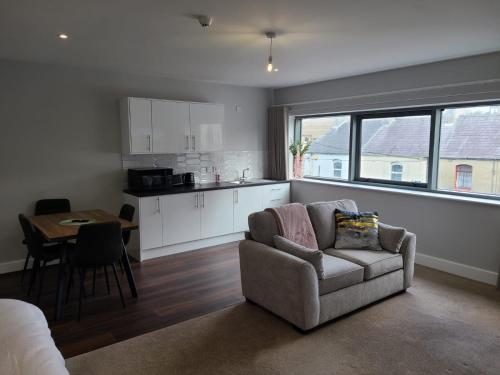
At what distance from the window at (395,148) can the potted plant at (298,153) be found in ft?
3.57

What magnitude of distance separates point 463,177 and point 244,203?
2982 mm

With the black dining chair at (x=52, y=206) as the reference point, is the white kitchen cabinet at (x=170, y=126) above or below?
above

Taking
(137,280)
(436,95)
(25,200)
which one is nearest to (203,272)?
(137,280)

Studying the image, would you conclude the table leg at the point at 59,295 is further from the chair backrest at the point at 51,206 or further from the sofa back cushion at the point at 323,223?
the sofa back cushion at the point at 323,223

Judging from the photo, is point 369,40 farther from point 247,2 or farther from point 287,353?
point 287,353

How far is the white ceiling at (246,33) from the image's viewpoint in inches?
104

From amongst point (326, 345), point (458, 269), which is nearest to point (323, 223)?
point (326, 345)

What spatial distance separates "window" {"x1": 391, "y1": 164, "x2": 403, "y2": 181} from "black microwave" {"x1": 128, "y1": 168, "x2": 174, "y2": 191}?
313cm

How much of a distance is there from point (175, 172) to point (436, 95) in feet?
12.1

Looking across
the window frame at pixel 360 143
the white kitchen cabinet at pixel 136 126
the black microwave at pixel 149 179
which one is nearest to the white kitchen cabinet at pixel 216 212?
the black microwave at pixel 149 179

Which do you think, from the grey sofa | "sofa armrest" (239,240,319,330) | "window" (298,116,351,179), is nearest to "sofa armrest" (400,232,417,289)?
the grey sofa

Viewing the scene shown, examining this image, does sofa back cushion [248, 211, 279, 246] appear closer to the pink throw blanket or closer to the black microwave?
the pink throw blanket

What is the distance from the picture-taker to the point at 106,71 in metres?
4.88

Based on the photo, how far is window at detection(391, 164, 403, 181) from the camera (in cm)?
512
